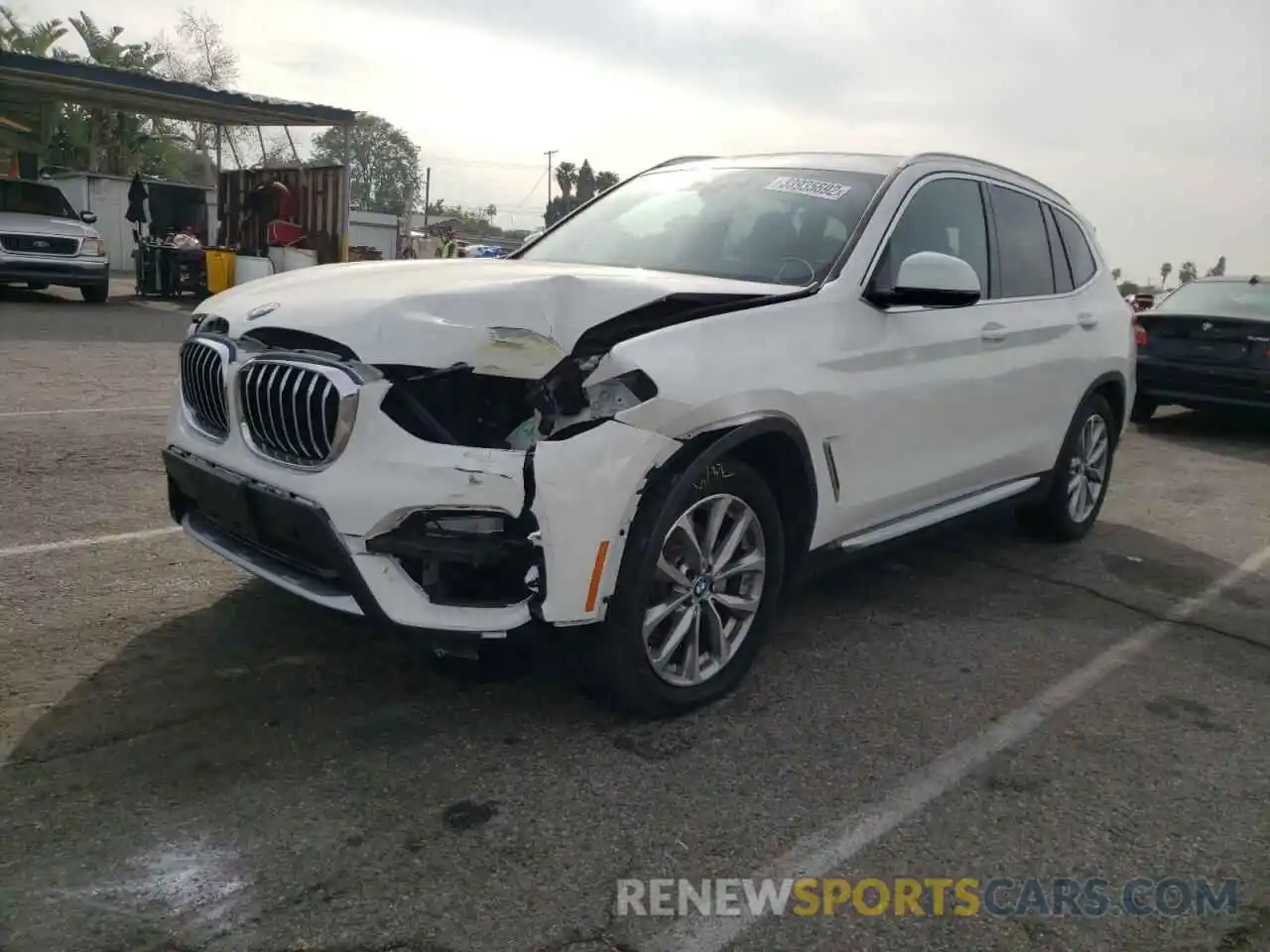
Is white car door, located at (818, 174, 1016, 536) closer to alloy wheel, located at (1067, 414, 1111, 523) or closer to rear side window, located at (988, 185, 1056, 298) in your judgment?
rear side window, located at (988, 185, 1056, 298)

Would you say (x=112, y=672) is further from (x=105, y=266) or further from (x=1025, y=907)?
(x=105, y=266)

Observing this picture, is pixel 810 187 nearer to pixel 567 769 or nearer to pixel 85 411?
pixel 567 769

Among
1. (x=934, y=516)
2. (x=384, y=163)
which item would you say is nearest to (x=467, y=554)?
(x=934, y=516)

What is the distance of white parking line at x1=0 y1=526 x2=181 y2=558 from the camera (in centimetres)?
440

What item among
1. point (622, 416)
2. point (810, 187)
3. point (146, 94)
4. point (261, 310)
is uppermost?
point (146, 94)

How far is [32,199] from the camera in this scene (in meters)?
16.0

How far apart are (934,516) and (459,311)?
2270 millimetres

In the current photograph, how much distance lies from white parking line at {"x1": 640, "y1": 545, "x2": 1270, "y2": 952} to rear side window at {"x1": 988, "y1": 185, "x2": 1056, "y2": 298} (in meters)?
1.67

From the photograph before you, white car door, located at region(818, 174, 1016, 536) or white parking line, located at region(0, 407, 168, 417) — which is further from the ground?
white car door, located at region(818, 174, 1016, 536)

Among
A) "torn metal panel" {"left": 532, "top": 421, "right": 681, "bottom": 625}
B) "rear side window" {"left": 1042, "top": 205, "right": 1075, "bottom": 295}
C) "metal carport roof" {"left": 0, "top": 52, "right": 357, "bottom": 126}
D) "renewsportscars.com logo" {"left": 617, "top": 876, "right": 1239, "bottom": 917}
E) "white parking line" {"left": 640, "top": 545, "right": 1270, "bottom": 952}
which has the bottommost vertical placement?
"renewsportscars.com logo" {"left": 617, "top": 876, "right": 1239, "bottom": 917}

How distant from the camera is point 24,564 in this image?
4.26 meters

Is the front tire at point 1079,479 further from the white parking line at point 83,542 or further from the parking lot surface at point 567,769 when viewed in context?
the white parking line at point 83,542

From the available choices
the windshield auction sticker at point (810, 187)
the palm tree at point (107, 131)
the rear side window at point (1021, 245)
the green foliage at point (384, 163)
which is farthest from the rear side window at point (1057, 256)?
the green foliage at point (384, 163)

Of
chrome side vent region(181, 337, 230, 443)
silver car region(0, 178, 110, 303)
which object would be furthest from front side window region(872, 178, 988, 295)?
silver car region(0, 178, 110, 303)
